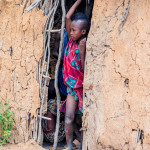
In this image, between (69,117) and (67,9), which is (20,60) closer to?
(69,117)

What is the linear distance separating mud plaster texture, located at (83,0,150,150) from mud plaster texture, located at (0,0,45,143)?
35.9 inches

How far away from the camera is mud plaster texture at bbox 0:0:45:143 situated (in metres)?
4.58

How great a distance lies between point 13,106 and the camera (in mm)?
4715

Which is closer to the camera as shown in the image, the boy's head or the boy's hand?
the boy's hand

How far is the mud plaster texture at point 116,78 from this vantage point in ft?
11.5

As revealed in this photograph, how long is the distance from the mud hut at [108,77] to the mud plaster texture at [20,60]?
1 cm

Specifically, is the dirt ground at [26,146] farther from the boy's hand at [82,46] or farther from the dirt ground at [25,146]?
the boy's hand at [82,46]

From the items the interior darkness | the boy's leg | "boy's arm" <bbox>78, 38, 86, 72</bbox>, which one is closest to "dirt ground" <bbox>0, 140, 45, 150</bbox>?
the boy's leg

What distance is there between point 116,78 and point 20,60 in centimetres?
161

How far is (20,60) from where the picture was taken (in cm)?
469

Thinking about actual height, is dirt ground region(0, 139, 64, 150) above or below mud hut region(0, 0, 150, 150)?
below

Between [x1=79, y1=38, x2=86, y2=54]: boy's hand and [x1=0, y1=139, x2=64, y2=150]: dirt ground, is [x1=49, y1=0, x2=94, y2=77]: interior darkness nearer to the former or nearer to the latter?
[x1=79, y1=38, x2=86, y2=54]: boy's hand

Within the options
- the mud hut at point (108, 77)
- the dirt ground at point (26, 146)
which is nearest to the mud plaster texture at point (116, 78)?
the mud hut at point (108, 77)

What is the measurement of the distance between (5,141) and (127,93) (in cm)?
203
